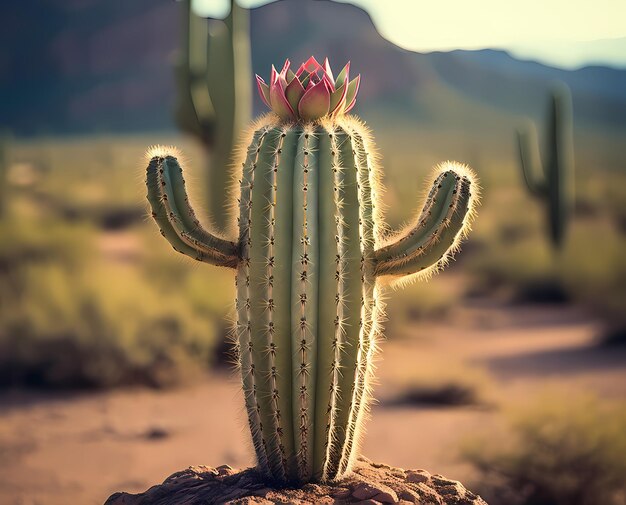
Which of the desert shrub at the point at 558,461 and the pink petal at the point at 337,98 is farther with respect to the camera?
the desert shrub at the point at 558,461

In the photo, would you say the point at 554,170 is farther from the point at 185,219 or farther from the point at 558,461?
the point at 185,219

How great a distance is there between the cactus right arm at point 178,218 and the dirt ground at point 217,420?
183 cm

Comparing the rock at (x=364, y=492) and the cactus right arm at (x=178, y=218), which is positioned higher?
the cactus right arm at (x=178, y=218)

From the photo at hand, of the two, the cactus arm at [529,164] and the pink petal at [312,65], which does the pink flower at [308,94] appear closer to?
the pink petal at [312,65]

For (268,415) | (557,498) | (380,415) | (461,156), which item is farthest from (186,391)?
(461,156)

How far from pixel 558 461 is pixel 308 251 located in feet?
12.0

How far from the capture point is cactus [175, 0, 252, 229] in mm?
14070

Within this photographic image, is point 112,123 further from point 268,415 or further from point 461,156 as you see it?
point 268,415

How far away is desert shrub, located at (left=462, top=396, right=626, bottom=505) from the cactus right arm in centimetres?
332

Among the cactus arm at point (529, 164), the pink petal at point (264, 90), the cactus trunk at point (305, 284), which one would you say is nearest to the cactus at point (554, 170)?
the cactus arm at point (529, 164)

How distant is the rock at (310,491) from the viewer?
13.8 ft

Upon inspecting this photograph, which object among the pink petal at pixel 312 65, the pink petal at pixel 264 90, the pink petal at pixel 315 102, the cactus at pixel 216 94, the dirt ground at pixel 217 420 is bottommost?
the dirt ground at pixel 217 420

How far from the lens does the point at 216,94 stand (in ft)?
46.7

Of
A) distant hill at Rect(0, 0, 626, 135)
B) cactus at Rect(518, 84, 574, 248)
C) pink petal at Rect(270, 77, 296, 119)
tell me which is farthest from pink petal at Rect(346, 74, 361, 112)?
distant hill at Rect(0, 0, 626, 135)
